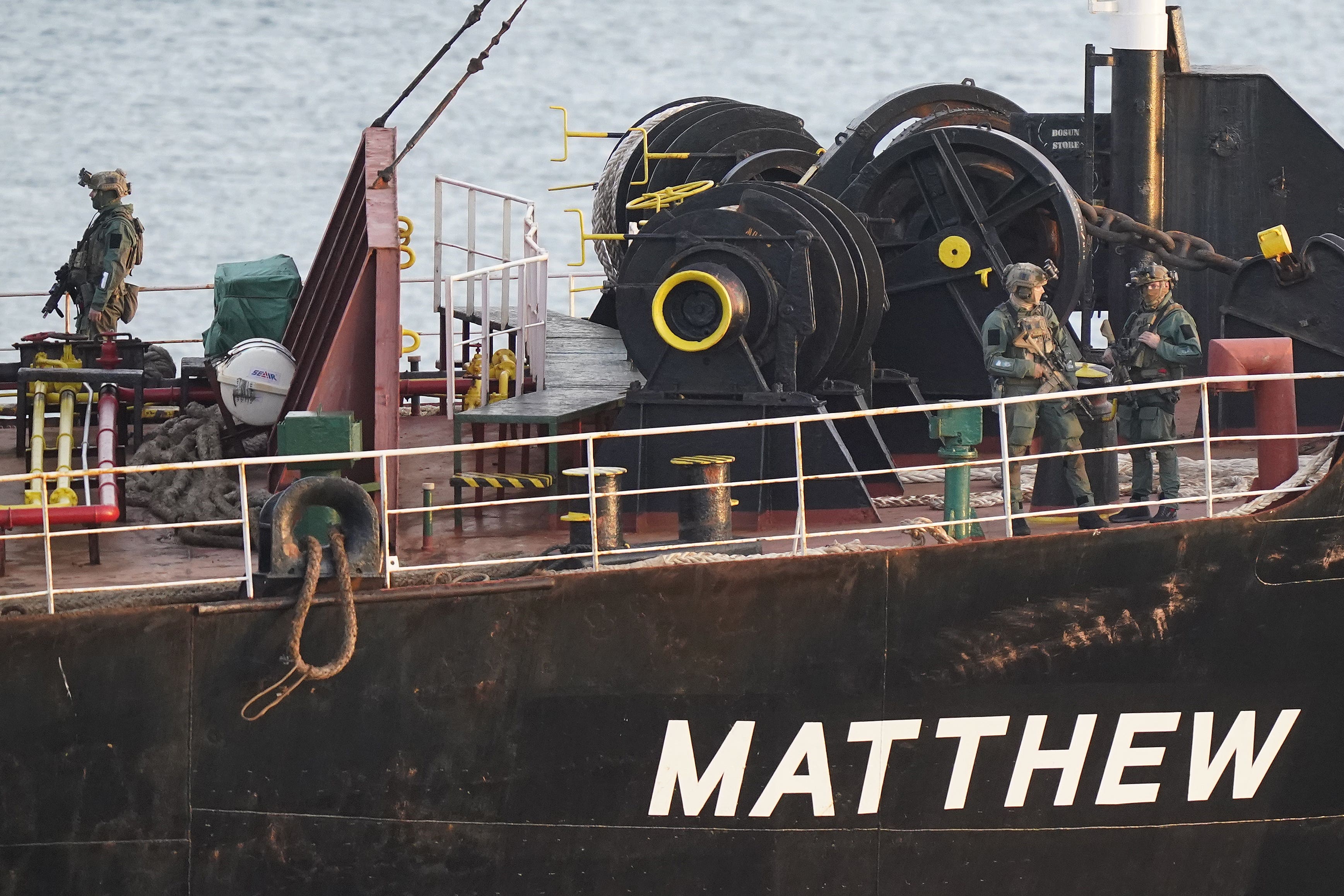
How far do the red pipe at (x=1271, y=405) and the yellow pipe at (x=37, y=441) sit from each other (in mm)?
5820

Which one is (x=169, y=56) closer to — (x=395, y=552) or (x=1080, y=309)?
(x=1080, y=309)

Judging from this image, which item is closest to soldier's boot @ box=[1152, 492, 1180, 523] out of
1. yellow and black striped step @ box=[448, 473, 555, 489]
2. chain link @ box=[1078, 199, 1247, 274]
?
chain link @ box=[1078, 199, 1247, 274]

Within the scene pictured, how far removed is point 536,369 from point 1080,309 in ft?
14.6

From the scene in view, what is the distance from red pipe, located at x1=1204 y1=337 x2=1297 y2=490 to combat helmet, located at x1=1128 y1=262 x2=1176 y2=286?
0.79 m

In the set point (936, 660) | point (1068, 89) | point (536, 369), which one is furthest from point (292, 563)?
point (1068, 89)

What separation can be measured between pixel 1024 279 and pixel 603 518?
2.70 meters

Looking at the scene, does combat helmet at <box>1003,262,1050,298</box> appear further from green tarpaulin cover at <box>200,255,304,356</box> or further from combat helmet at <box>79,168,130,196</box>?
combat helmet at <box>79,168,130,196</box>

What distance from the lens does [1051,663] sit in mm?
8891

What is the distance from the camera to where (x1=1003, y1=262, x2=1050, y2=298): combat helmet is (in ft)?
33.3

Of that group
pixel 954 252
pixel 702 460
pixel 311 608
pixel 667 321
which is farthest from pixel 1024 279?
pixel 311 608

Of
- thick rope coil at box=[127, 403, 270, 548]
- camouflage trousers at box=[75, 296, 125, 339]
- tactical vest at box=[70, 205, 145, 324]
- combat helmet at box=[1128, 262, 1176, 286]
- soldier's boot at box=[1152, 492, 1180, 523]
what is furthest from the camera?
camouflage trousers at box=[75, 296, 125, 339]

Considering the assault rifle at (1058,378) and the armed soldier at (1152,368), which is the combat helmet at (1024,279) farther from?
the armed soldier at (1152,368)

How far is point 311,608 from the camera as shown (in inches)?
334

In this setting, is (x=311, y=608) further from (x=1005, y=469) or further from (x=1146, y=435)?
(x=1146, y=435)
